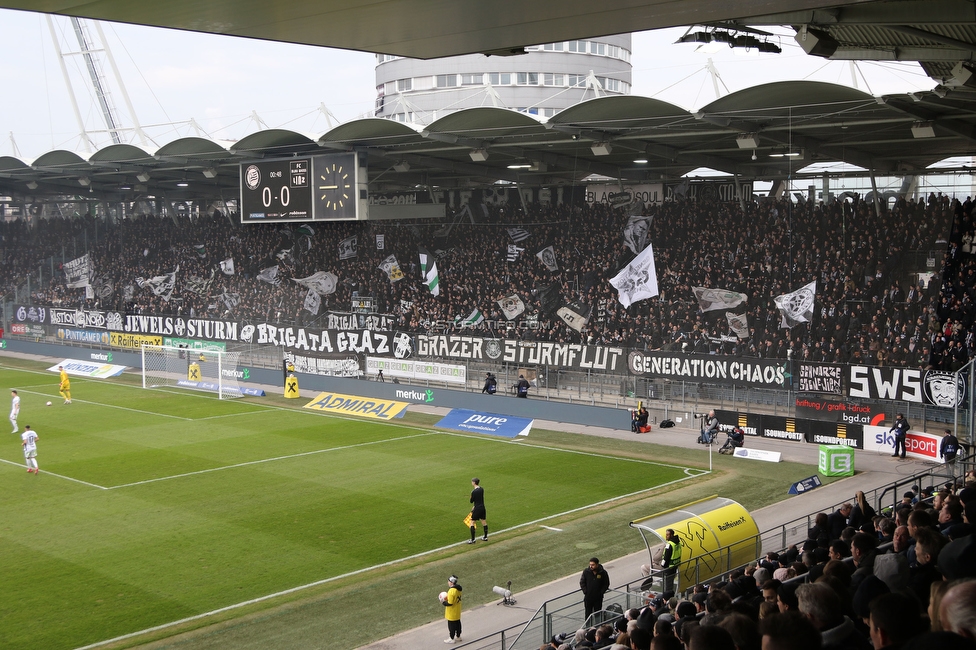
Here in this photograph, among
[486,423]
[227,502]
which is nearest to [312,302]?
[486,423]

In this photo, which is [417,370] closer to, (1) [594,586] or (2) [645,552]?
(2) [645,552]

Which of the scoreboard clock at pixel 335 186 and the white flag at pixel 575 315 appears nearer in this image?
the scoreboard clock at pixel 335 186

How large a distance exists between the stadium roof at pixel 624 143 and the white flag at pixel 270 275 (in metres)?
5.51

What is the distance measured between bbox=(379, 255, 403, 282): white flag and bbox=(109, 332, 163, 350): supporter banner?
12736mm

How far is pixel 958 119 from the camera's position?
27.7 metres

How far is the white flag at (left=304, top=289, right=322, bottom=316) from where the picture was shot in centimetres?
4675

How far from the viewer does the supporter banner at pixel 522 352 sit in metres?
34.8

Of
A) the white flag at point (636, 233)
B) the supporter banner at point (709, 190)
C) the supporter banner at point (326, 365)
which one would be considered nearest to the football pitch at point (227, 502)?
the supporter banner at point (326, 365)

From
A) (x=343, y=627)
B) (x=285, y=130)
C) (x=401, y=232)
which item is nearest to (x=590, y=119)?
(x=285, y=130)

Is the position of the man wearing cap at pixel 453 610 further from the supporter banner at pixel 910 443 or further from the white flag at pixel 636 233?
the white flag at pixel 636 233

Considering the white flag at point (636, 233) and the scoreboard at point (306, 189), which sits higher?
the scoreboard at point (306, 189)

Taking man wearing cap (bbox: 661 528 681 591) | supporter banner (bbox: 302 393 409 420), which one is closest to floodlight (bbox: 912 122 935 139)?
man wearing cap (bbox: 661 528 681 591)

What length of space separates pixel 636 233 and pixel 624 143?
14.8ft

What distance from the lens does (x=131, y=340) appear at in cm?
5034
